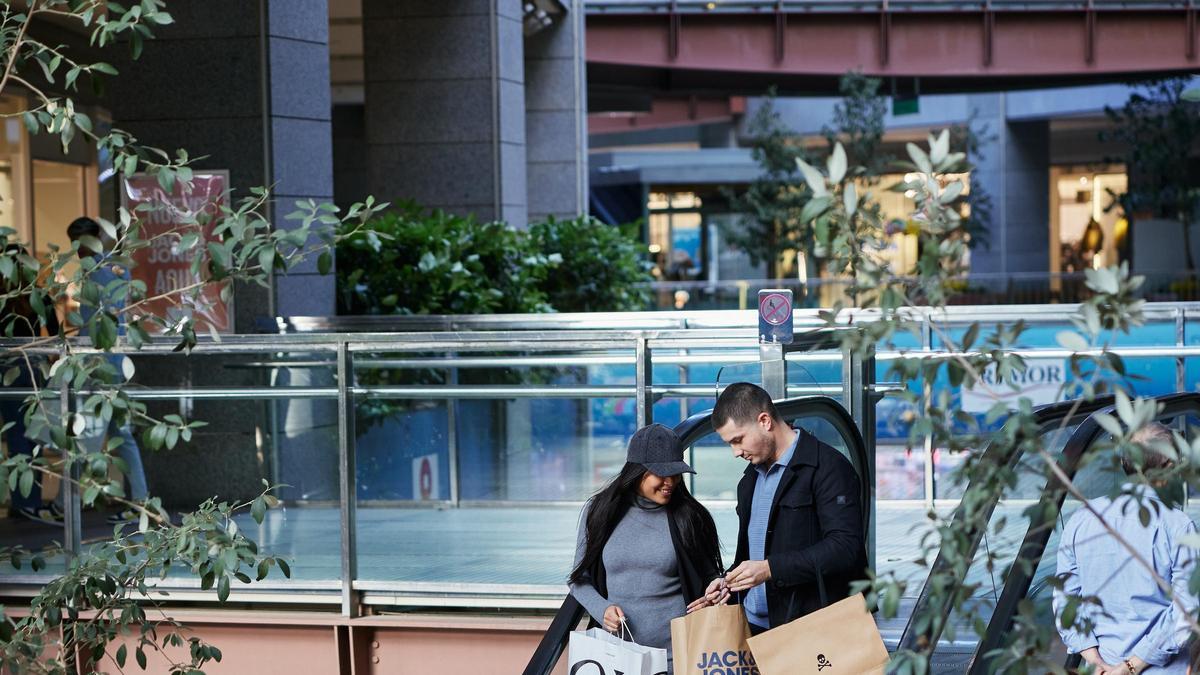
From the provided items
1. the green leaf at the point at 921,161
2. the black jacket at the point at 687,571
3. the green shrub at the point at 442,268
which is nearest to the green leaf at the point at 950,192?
the green leaf at the point at 921,161

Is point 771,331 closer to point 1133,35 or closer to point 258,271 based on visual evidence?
point 258,271

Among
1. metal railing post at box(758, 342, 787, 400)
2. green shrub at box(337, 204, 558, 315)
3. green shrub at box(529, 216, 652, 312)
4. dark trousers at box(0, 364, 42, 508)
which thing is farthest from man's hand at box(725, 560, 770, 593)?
green shrub at box(529, 216, 652, 312)

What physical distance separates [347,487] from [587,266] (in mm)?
7608

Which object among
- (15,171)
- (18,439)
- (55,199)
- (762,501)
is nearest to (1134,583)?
(762,501)

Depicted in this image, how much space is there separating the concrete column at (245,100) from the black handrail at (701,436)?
474 cm

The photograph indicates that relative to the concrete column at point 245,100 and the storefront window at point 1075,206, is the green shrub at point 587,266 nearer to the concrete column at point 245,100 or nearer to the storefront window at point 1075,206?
the concrete column at point 245,100

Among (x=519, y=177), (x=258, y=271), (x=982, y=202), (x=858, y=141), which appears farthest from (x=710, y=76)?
(x=258, y=271)

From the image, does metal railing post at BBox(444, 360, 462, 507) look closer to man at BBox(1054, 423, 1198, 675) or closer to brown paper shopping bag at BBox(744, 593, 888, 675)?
brown paper shopping bag at BBox(744, 593, 888, 675)

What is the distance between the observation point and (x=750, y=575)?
4609 millimetres

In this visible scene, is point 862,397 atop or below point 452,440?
atop

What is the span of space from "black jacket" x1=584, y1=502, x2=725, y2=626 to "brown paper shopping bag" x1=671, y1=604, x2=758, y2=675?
0.37 metres

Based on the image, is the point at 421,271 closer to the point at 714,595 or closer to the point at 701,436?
the point at 701,436

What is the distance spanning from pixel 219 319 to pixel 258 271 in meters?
6.07

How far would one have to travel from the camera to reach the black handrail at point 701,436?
4.89 metres
